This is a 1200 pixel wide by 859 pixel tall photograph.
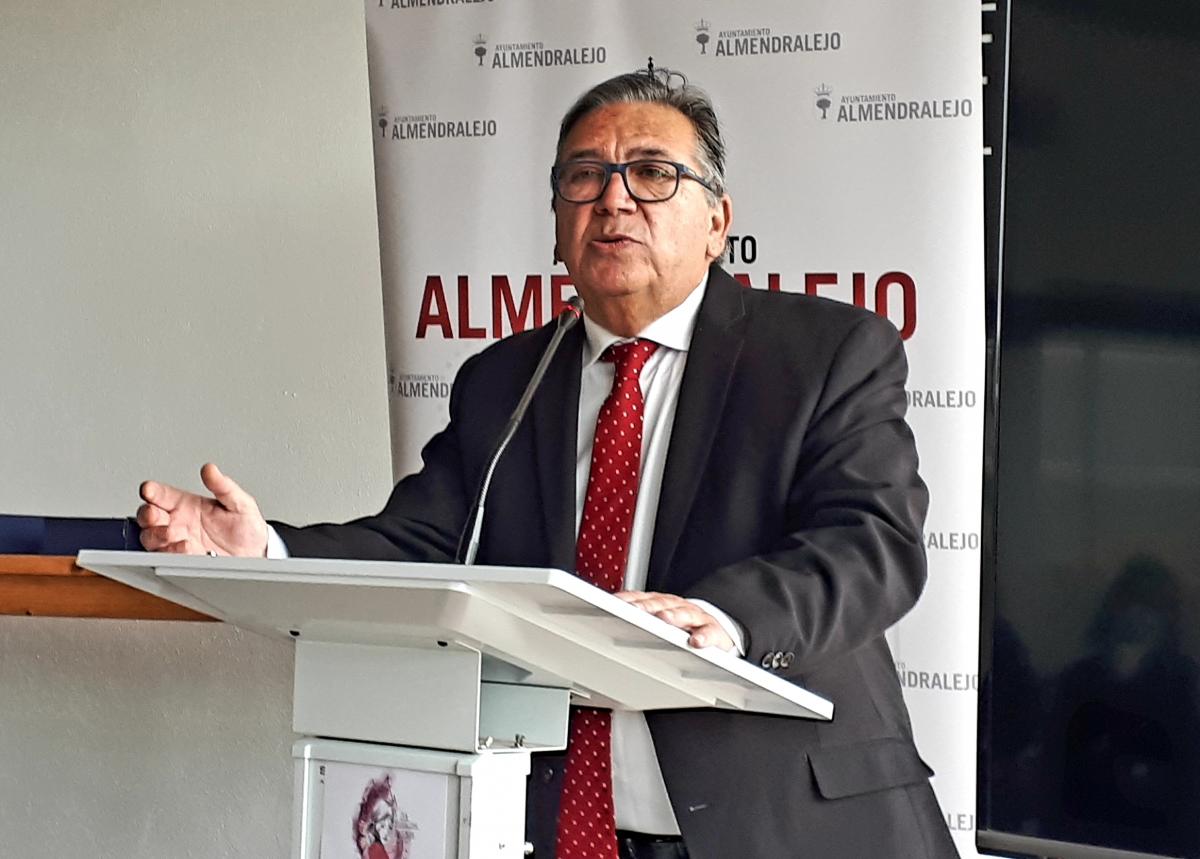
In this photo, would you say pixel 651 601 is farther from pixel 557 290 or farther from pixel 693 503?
pixel 557 290

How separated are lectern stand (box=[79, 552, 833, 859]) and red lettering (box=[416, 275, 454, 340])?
163 cm

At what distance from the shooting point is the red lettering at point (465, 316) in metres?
3.20

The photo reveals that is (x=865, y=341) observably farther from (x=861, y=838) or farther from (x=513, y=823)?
(x=513, y=823)

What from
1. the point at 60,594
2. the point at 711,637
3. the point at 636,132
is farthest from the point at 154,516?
the point at 636,132

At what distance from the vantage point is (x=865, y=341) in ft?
7.10

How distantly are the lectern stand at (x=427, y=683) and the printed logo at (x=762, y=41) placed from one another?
66.4 inches

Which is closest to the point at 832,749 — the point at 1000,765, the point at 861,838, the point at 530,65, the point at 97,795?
the point at 861,838

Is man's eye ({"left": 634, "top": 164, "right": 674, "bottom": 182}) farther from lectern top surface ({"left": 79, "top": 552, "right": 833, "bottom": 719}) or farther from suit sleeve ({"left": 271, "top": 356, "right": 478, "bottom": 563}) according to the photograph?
lectern top surface ({"left": 79, "top": 552, "right": 833, "bottom": 719})

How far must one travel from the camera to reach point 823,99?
296 cm

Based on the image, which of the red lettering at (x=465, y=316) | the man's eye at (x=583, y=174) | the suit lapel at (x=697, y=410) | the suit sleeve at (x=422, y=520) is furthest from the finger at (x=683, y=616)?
the red lettering at (x=465, y=316)

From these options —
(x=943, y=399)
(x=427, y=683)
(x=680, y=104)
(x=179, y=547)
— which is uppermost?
(x=680, y=104)

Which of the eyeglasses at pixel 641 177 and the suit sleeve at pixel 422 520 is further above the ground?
Result: the eyeglasses at pixel 641 177

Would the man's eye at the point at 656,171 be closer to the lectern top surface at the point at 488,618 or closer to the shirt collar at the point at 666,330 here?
the shirt collar at the point at 666,330

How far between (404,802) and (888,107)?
6.10ft
